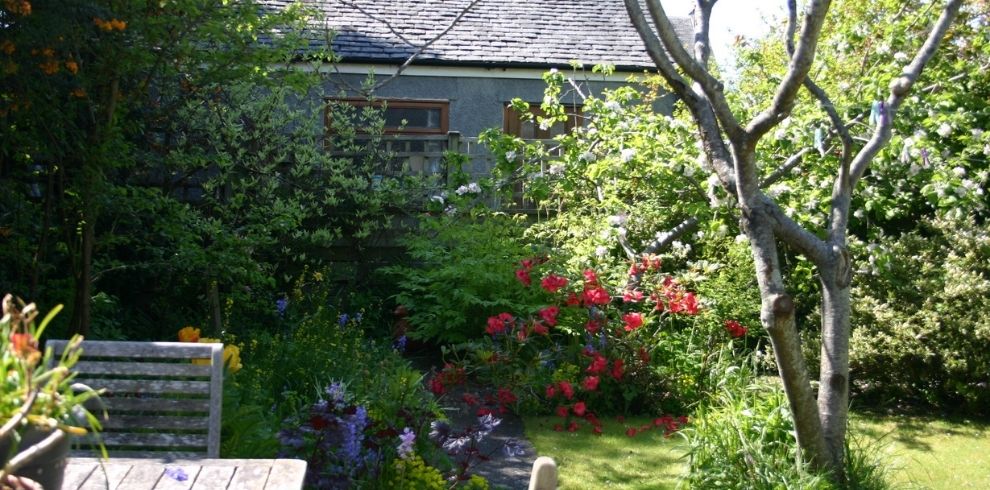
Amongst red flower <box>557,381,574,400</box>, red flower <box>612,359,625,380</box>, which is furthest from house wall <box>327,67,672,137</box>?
red flower <box>557,381,574,400</box>

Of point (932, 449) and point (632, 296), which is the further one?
point (632, 296)

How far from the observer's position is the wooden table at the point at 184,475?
9.46 feet

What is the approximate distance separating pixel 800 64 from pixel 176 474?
9.56 feet

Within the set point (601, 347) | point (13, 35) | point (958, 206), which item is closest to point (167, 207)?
point (13, 35)

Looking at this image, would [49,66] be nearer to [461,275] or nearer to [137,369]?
[137,369]

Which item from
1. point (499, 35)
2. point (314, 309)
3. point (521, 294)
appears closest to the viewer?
point (521, 294)

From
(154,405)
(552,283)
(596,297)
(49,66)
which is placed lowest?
(154,405)

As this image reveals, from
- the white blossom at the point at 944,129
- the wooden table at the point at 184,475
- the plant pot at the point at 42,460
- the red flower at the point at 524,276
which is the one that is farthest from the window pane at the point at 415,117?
the plant pot at the point at 42,460

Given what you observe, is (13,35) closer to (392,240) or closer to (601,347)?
(601,347)

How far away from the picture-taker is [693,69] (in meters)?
4.30

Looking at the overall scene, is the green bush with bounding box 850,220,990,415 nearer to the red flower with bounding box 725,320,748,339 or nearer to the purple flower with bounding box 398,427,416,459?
the red flower with bounding box 725,320,748,339

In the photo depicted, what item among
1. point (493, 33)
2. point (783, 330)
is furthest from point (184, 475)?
point (493, 33)

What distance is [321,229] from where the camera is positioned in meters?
9.38

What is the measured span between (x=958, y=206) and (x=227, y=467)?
5.93 metres
